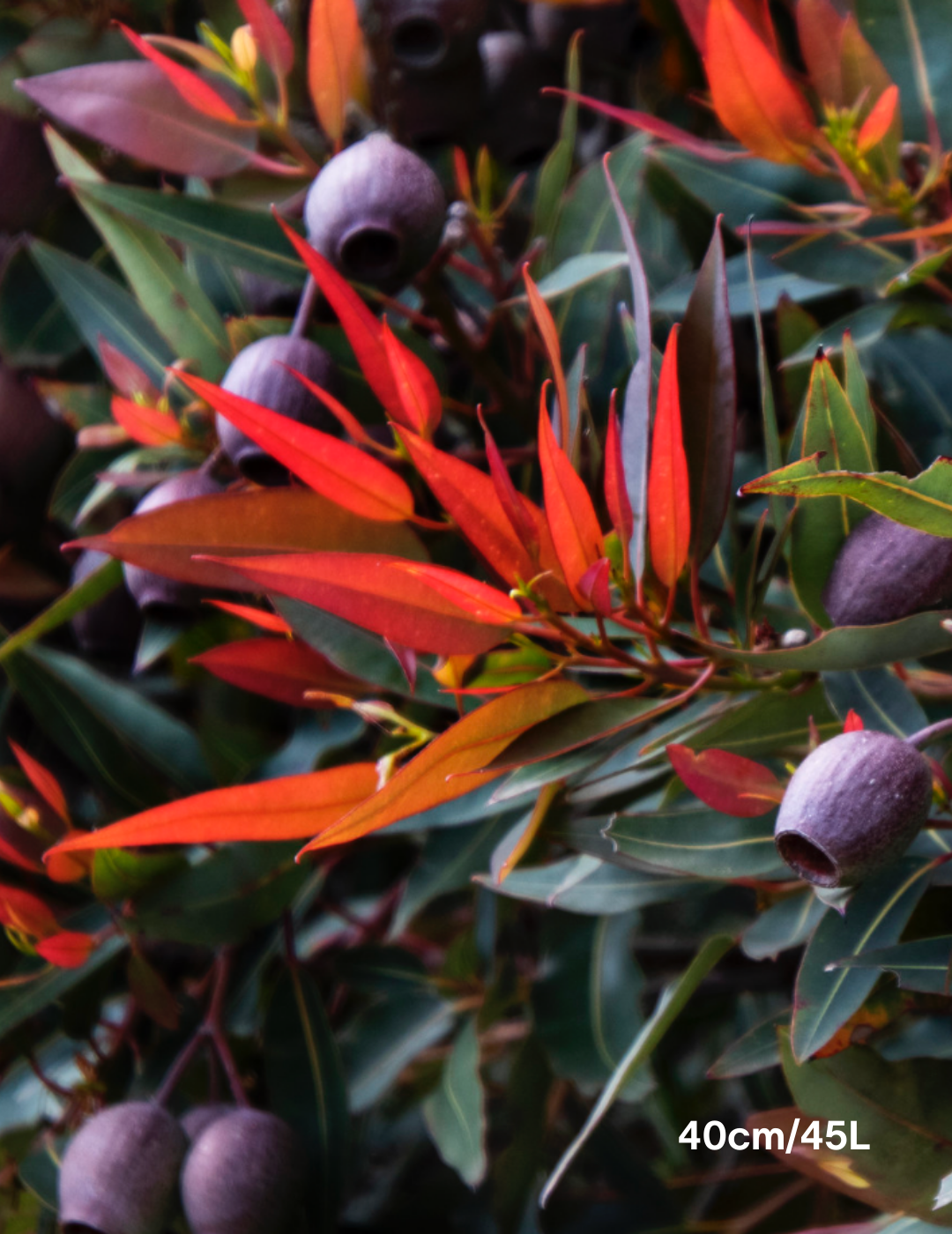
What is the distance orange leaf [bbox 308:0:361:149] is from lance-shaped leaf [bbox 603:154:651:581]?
0.21 meters

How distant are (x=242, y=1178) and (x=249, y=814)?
32 cm

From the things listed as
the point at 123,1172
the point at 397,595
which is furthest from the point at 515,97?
the point at 123,1172

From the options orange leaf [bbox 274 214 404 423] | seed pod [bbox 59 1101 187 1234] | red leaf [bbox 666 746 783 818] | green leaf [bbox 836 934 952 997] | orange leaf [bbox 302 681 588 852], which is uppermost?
orange leaf [bbox 274 214 404 423]

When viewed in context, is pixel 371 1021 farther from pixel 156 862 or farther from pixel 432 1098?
pixel 156 862

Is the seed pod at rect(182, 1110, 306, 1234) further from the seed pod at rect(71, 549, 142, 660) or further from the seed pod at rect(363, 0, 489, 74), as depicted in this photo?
the seed pod at rect(363, 0, 489, 74)

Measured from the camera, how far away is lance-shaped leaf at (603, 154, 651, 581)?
48 cm

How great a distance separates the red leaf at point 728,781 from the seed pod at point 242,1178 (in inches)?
15.2

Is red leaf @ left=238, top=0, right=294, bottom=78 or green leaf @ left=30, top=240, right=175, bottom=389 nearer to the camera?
red leaf @ left=238, top=0, right=294, bottom=78

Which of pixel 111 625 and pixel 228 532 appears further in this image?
pixel 111 625

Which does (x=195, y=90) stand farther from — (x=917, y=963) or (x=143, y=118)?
(x=917, y=963)

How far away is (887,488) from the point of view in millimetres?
399

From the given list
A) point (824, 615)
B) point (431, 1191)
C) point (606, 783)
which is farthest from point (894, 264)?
point (431, 1191)

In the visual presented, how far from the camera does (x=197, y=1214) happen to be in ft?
2.12

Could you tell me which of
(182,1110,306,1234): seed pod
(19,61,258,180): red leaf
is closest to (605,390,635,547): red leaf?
(19,61,258,180): red leaf
